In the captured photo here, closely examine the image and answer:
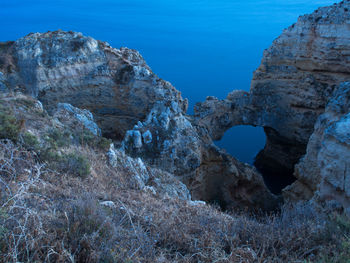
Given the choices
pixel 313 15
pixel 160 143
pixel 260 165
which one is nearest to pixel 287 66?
pixel 313 15

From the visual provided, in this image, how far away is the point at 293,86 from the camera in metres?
14.1

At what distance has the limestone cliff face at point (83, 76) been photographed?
11266 millimetres

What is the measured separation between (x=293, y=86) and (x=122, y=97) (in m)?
7.87

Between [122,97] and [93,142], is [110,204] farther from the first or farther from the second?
[122,97]

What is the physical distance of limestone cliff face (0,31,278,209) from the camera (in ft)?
32.7

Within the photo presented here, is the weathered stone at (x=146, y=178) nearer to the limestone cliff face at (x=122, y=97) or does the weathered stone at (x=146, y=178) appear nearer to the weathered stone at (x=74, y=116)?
the weathered stone at (x=74, y=116)

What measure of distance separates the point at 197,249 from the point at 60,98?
10.1 metres

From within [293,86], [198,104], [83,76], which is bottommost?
[83,76]

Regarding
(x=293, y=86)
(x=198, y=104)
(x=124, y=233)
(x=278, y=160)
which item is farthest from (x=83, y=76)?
(x=278, y=160)

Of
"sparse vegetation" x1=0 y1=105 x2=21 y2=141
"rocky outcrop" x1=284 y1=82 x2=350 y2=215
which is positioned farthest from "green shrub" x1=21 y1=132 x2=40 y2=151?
"rocky outcrop" x1=284 y1=82 x2=350 y2=215

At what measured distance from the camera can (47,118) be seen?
6.92 meters

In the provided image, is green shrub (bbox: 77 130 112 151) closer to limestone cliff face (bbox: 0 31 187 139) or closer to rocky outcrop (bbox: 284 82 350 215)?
limestone cliff face (bbox: 0 31 187 139)

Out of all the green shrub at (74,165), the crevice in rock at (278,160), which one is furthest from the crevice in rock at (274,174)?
the green shrub at (74,165)

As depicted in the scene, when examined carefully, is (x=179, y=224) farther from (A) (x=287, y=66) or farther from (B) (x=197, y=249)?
(A) (x=287, y=66)
